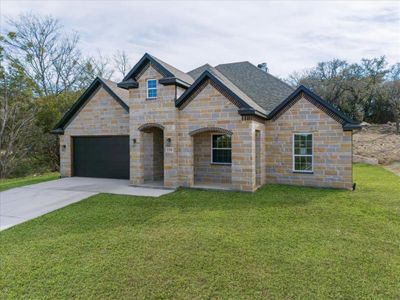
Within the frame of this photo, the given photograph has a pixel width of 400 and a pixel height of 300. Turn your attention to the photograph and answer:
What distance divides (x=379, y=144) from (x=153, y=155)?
75.4 feet

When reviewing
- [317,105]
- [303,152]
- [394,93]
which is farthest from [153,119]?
[394,93]

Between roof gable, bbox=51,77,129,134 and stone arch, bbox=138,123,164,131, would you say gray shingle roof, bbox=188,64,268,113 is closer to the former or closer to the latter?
stone arch, bbox=138,123,164,131

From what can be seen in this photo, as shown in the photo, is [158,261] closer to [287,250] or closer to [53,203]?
[287,250]

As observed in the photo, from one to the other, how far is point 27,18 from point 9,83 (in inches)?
397

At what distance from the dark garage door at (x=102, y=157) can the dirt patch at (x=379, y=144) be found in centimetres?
2088

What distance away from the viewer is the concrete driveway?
7877 mm

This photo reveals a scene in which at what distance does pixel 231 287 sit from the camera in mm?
3881

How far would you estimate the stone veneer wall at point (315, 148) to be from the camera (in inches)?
428

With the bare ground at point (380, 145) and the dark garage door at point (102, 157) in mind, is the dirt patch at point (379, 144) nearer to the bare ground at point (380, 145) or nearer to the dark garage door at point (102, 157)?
the bare ground at point (380, 145)

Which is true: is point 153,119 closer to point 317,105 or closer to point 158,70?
point 158,70

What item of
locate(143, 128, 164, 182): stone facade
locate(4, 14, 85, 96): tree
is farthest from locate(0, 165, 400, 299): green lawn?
locate(4, 14, 85, 96): tree

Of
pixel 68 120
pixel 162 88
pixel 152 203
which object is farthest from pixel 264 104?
pixel 68 120

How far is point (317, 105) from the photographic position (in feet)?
36.6

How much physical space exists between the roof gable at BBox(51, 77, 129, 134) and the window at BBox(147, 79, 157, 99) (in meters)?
2.49
